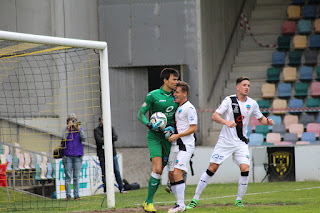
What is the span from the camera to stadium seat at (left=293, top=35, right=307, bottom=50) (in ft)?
75.5

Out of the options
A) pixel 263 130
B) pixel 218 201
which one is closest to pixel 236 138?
pixel 218 201

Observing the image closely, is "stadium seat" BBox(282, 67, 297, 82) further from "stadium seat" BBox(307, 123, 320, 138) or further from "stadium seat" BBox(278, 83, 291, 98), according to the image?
"stadium seat" BBox(307, 123, 320, 138)

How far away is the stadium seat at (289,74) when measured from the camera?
21.8 meters

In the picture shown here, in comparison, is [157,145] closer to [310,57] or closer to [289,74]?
[289,74]

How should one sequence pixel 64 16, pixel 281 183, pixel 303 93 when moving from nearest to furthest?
pixel 281 183 → pixel 64 16 → pixel 303 93

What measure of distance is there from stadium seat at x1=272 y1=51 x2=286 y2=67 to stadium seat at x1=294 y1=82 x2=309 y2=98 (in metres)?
1.66

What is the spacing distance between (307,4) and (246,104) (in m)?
16.4

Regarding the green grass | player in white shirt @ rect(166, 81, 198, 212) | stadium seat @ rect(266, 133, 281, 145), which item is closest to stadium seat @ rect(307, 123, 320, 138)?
stadium seat @ rect(266, 133, 281, 145)

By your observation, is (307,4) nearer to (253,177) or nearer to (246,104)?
(253,177)

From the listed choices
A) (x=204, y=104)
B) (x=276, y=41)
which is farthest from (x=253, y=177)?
(x=276, y=41)

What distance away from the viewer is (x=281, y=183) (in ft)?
50.9

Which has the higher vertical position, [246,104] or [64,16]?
[64,16]

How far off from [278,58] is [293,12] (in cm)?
285

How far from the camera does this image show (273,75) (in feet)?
72.6
